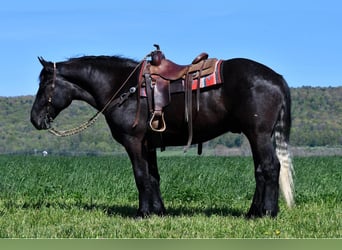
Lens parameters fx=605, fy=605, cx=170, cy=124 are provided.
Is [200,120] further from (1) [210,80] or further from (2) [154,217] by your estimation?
(2) [154,217]

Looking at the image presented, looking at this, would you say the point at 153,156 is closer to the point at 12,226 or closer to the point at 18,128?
the point at 12,226

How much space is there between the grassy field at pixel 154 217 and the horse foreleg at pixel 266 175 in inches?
10.5

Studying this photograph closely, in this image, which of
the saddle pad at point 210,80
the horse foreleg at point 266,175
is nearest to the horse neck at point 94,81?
the saddle pad at point 210,80

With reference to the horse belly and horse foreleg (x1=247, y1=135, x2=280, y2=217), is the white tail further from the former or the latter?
the horse belly

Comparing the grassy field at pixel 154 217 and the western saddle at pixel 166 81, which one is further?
the western saddle at pixel 166 81

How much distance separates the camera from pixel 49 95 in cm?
959

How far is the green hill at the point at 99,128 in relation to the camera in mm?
102938

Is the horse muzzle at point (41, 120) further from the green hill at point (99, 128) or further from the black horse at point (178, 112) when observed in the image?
the green hill at point (99, 128)

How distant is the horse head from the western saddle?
4.52 feet

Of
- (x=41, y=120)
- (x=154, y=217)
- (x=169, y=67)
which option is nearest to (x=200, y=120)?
(x=169, y=67)

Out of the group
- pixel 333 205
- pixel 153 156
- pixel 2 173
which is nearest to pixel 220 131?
pixel 153 156

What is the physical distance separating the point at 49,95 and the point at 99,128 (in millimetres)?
107322

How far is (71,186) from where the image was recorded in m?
14.1

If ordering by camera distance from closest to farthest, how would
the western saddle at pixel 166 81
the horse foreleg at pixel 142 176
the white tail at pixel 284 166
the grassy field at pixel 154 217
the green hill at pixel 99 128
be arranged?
the grassy field at pixel 154 217 < the western saddle at pixel 166 81 < the white tail at pixel 284 166 < the horse foreleg at pixel 142 176 < the green hill at pixel 99 128
